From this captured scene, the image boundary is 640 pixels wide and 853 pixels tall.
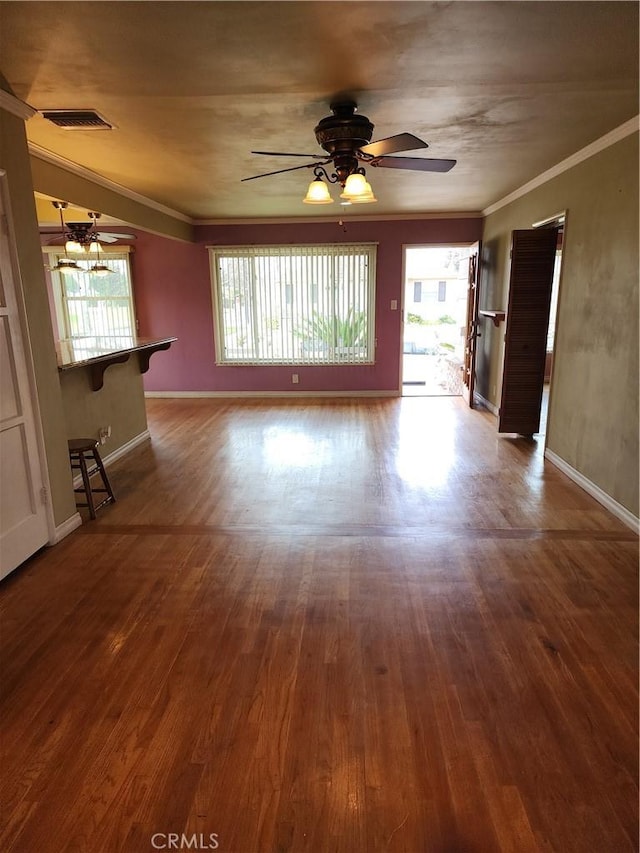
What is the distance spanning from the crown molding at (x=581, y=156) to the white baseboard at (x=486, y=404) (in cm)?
239

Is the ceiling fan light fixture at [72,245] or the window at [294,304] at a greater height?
the ceiling fan light fixture at [72,245]

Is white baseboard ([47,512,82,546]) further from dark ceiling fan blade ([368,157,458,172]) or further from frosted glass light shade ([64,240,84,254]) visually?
frosted glass light shade ([64,240,84,254])

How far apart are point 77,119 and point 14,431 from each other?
6.28 feet

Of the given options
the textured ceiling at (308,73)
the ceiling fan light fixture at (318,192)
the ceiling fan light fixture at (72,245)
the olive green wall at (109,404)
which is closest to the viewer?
the textured ceiling at (308,73)

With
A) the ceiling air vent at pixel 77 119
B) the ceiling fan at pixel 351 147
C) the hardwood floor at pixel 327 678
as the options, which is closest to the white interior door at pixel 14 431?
the hardwood floor at pixel 327 678

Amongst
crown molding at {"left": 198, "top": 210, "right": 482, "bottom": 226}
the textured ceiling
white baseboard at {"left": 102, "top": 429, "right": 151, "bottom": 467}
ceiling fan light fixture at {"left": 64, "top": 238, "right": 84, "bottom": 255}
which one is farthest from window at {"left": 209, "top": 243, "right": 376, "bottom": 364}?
the textured ceiling

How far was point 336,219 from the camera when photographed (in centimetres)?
672

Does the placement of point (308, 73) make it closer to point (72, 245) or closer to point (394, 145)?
point (394, 145)

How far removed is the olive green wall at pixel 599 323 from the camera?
3123 mm

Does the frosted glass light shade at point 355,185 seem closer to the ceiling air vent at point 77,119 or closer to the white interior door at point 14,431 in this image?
the ceiling air vent at point 77,119

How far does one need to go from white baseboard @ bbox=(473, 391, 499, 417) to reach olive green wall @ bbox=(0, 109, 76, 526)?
4.72m

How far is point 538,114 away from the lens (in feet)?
9.66

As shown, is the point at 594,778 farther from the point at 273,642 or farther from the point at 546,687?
the point at 273,642
